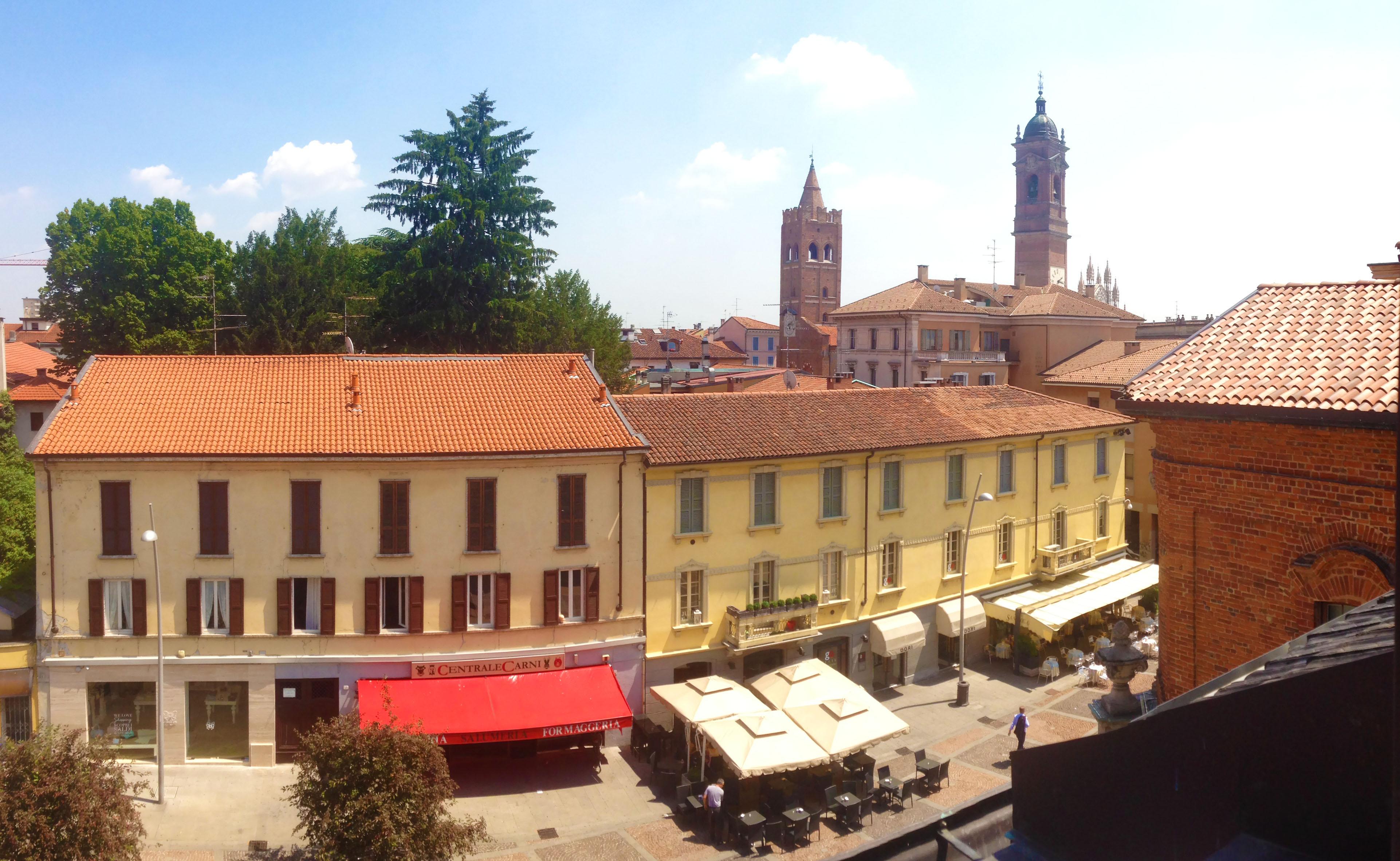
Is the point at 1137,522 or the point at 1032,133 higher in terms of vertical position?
the point at 1032,133

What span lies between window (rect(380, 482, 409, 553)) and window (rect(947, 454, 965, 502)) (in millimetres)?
18052

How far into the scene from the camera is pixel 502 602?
2644cm

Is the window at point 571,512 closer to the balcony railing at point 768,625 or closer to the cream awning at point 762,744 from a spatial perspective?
the balcony railing at point 768,625

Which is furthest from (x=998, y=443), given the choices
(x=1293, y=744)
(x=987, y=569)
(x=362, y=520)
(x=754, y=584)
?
(x=1293, y=744)

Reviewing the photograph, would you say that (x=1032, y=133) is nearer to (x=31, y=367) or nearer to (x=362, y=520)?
Answer: (x=31, y=367)

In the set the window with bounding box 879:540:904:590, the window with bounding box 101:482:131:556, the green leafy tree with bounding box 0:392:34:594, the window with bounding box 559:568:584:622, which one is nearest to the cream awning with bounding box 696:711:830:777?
the window with bounding box 559:568:584:622

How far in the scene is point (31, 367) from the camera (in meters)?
61.8

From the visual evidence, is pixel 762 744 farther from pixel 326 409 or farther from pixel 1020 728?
pixel 326 409

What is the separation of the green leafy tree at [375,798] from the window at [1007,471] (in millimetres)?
23440

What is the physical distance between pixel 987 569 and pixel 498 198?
29.7 meters

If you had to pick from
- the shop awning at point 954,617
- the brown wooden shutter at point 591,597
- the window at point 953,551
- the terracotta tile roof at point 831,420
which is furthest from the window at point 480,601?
the window at point 953,551

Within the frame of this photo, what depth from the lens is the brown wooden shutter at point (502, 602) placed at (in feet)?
86.6

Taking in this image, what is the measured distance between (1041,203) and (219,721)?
121m

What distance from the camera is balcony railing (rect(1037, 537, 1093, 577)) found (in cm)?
3747
